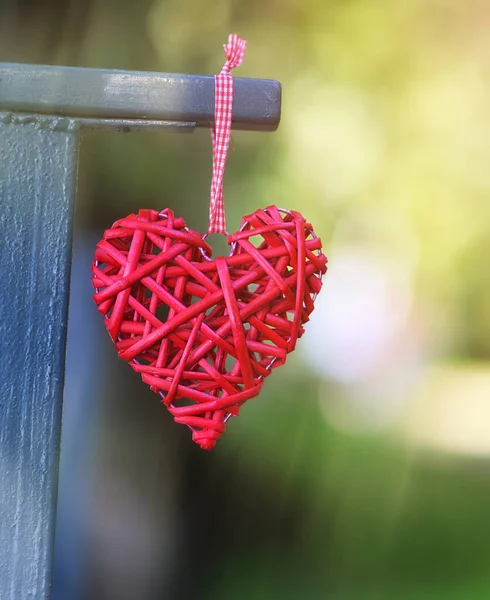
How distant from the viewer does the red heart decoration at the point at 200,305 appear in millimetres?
404

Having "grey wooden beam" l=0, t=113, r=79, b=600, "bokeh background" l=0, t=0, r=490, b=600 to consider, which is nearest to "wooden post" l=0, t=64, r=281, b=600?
"grey wooden beam" l=0, t=113, r=79, b=600

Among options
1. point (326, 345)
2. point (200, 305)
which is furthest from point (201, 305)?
point (326, 345)

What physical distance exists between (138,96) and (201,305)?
18 cm

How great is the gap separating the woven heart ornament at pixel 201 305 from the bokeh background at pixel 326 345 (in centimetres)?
52

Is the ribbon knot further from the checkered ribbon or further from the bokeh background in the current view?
the bokeh background

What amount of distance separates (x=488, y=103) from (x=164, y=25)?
670 mm

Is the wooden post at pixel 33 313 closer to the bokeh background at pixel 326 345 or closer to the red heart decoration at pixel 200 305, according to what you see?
the red heart decoration at pixel 200 305

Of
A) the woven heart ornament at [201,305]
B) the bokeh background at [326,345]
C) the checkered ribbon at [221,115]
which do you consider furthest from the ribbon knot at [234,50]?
the bokeh background at [326,345]

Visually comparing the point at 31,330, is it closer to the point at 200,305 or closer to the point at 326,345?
the point at 200,305

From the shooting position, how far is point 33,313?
462mm

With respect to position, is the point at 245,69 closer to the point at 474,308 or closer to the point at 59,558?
the point at 474,308

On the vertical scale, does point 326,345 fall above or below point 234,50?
below

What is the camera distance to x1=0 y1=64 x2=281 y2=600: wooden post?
0.46 meters

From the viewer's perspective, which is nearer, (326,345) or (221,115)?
(221,115)
